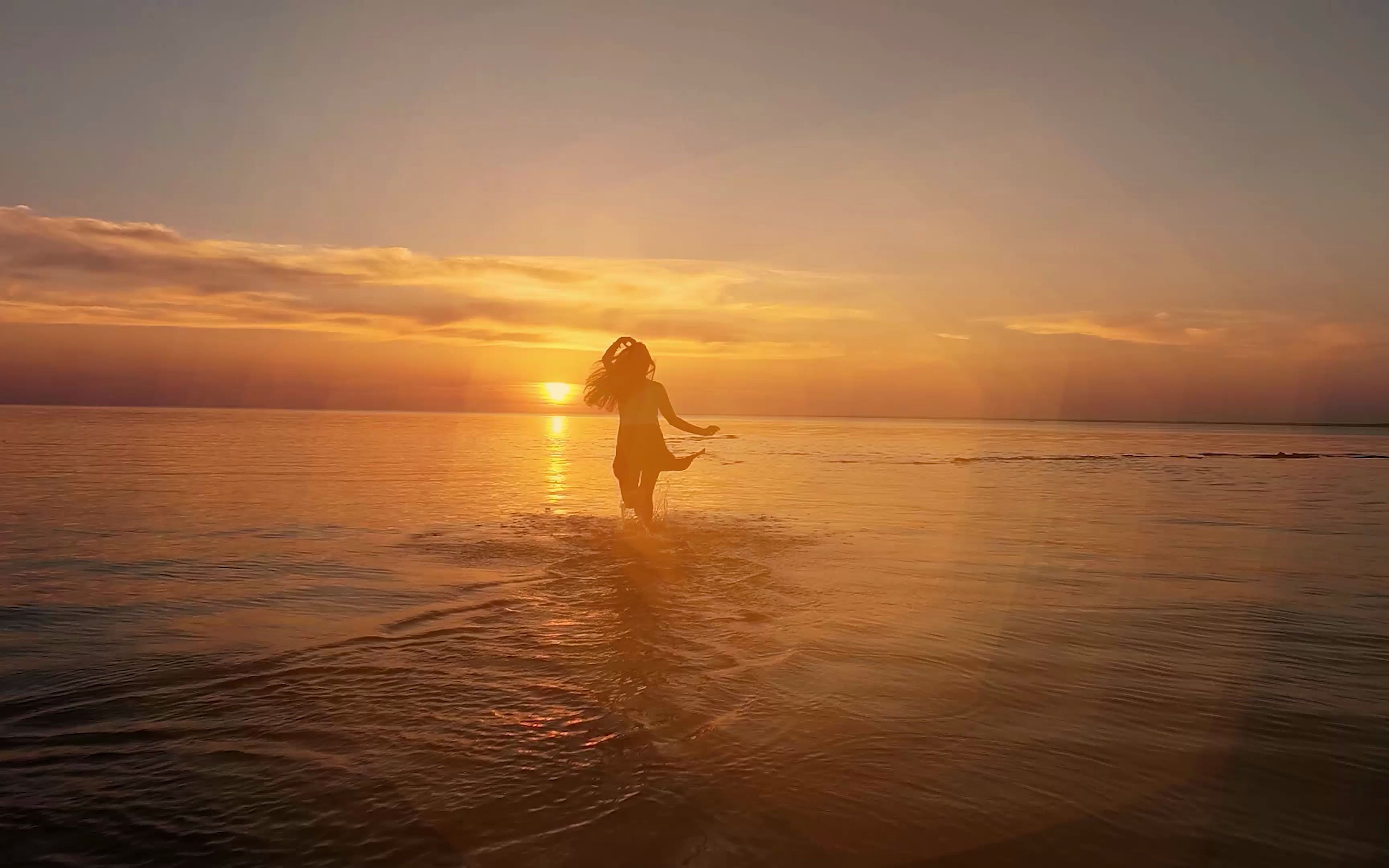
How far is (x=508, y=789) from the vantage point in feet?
13.1

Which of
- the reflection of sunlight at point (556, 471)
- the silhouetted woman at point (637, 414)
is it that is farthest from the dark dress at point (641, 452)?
the reflection of sunlight at point (556, 471)

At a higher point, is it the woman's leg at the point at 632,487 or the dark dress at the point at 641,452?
the dark dress at the point at 641,452

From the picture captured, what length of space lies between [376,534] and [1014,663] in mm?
10264

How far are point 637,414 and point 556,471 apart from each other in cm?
1501

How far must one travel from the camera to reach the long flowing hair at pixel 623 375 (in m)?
13.3

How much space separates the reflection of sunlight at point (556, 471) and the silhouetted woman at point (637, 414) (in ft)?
10.7

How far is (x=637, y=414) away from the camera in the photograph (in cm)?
1351

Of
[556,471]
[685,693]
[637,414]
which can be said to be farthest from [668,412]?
[556,471]

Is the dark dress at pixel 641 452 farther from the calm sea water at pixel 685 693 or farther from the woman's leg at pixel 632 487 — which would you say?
the calm sea water at pixel 685 693

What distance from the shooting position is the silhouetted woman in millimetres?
13414

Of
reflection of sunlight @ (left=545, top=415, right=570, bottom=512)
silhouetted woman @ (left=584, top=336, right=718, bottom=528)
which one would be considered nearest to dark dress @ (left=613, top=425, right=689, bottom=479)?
silhouetted woman @ (left=584, top=336, right=718, bottom=528)

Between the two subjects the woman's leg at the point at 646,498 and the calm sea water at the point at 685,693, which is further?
the woman's leg at the point at 646,498

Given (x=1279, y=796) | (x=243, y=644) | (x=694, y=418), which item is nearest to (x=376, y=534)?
(x=243, y=644)

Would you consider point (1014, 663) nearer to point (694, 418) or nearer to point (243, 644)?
point (243, 644)
